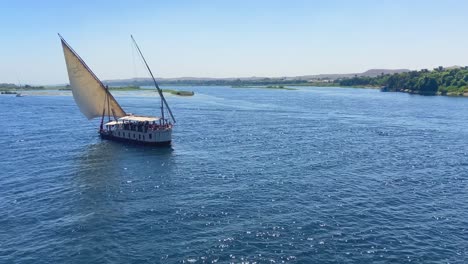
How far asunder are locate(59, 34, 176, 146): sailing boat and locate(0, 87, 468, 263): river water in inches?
135

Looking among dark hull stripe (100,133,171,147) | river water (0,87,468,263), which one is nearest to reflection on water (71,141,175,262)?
river water (0,87,468,263)

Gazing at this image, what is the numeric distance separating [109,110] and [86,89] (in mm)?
7369

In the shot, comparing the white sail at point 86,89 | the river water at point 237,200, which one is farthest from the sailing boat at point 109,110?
the river water at point 237,200

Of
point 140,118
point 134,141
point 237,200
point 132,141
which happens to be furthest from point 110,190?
point 140,118

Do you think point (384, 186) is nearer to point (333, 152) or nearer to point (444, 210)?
point (444, 210)

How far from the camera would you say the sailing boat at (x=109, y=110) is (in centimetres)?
8056

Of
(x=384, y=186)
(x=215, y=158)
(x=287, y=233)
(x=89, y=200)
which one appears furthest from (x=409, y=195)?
(x=89, y=200)

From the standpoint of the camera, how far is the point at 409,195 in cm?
4766

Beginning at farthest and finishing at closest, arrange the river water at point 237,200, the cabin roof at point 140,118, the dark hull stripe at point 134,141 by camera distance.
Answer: the cabin roof at point 140,118
the dark hull stripe at point 134,141
the river water at point 237,200

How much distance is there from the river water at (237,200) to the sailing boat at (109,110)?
343 centimetres

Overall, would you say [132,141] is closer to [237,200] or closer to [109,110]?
[109,110]

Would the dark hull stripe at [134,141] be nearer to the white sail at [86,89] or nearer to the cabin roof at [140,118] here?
the cabin roof at [140,118]

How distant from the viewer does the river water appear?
33.8 meters

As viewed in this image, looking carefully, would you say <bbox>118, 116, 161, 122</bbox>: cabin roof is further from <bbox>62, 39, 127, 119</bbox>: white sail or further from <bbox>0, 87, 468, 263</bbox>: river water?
<bbox>0, 87, 468, 263</bbox>: river water
